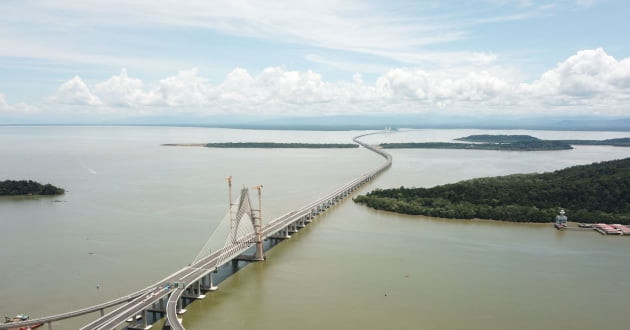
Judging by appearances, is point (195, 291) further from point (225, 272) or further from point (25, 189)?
point (25, 189)

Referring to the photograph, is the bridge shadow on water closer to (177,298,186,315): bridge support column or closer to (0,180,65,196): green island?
(177,298,186,315): bridge support column

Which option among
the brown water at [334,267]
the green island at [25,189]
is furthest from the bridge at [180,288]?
the green island at [25,189]

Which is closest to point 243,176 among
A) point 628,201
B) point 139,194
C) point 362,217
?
point 139,194

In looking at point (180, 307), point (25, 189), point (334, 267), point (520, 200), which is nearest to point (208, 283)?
point (180, 307)

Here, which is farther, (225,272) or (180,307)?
(225,272)

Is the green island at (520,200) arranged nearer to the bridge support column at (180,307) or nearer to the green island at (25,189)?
the bridge support column at (180,307)

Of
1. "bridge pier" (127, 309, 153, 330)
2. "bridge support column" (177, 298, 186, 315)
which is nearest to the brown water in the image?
"bridge support column" (177, 298, 186, 315)
